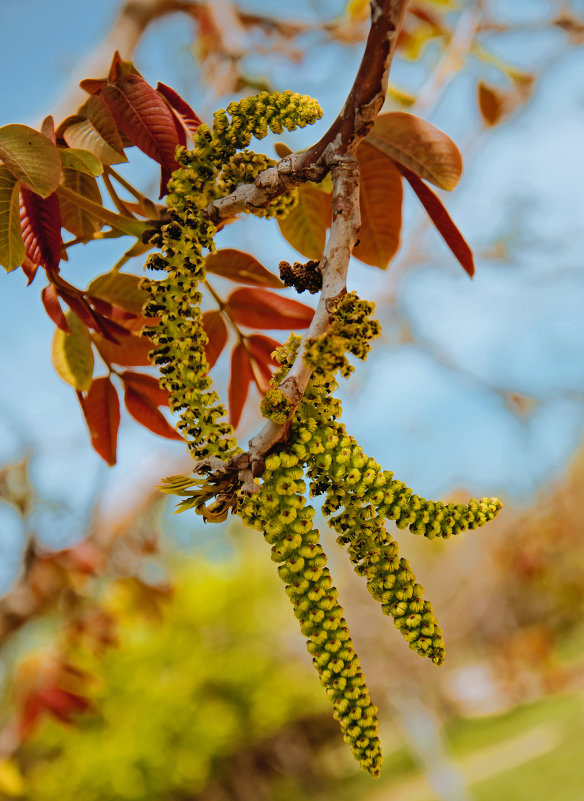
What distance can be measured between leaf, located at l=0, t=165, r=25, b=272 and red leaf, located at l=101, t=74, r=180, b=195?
131mm

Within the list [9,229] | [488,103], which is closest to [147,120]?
[9,229]

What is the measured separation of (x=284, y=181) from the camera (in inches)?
25.9

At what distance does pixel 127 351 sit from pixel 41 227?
8.7 inches

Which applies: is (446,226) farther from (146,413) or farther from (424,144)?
(146,413)

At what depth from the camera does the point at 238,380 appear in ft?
3.24

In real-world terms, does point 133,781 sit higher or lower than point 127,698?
lower

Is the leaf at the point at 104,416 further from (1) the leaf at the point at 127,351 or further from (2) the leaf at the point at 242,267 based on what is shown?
(2) the leaf at the point at 242,267

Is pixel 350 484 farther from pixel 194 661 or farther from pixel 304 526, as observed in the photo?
pixel 194 661

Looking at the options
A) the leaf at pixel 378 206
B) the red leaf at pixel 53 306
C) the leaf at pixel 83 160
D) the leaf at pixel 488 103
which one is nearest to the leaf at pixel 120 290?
the red leaf at pixel 53 306

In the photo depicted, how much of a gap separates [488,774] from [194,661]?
283 inches

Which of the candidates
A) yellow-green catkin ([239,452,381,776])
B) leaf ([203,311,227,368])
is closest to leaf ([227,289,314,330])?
leaf ([203,311,227,368])

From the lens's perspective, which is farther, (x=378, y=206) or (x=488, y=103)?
(x=488, y=103)

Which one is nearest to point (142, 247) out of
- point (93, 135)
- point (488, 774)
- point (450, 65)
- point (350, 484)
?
point (93, 135)

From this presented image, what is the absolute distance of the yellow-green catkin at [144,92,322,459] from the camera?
24.6 inches
